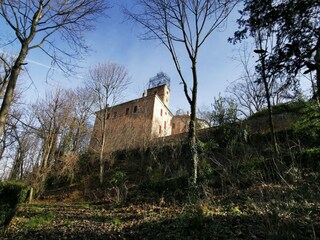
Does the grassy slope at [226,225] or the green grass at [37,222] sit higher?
the grassy slope at [226,225]

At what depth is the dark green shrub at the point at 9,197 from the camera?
572cm

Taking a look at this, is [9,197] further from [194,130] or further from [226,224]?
[194,130]

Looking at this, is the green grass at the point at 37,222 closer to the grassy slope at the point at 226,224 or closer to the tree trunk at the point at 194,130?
the grassy slope at the point at 226,224

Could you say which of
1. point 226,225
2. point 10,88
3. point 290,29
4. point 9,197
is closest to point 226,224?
point 226,225

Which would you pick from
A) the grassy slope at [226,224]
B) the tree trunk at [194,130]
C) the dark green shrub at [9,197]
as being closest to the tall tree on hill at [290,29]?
the grassy slope at [226,224]

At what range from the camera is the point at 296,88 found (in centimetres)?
428

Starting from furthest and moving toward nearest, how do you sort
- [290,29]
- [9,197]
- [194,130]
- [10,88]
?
[194,130] → [9,197] → [10,88] → [290,29]

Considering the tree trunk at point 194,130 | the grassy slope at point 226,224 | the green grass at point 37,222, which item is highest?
the tree trunk at point 194,130

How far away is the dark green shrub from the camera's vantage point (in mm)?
5718

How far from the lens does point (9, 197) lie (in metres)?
6.13

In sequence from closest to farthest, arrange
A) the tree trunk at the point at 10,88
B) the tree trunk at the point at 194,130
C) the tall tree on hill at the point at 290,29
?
the tall tree on hill at the point at 290,29
the tree trunk at the point at 10,88
the tree trunk at the point at 194,130

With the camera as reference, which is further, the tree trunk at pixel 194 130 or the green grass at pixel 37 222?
the tree trunk at pixel 194 130

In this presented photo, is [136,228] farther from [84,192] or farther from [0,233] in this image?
[84,192]

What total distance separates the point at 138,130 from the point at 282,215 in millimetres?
16593
